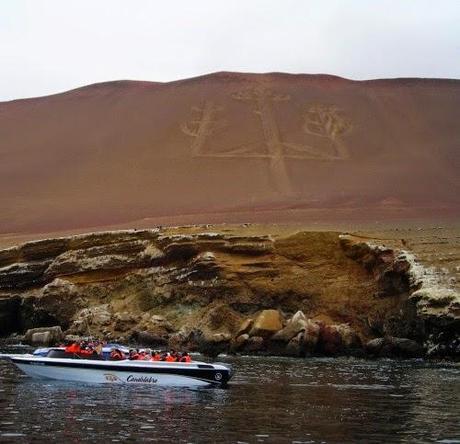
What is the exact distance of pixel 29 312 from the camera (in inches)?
2329

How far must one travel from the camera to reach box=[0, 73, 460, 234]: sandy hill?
3408 inches

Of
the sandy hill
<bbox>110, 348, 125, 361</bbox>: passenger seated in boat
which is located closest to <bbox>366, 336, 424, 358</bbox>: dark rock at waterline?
<bbox>110, 348, 125, 361</bbox>: passenger seated in boat

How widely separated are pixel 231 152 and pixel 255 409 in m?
70.7

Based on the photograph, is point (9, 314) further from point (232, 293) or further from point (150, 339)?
point (232, 293)

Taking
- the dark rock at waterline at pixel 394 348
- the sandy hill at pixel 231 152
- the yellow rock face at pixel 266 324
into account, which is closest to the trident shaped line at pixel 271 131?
the sandy hill at pixel 231 152

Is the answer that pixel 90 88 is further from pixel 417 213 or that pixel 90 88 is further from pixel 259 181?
pixel 417 213

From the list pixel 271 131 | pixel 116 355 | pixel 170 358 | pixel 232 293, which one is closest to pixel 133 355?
pixel 116 355

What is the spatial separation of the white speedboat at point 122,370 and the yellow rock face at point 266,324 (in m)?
12.9

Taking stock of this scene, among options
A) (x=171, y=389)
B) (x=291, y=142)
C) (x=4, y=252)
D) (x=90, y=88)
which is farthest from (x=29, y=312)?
(x=90, y=88)

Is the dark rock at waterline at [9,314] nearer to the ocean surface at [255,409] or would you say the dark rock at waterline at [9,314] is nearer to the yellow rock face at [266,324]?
the yellow rock face at [266,324]

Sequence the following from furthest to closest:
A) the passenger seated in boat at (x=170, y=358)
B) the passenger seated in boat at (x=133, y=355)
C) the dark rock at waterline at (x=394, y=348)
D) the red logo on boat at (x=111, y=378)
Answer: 1. the dark rock at waterline at (x=394, y=348)
2. the passenger seated in boat at (x=133, y=355)
3. the passenger seated in boat at (x=170, y=358)
4. the red logo on boat at (x=111, y=378)

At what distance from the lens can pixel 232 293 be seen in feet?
173

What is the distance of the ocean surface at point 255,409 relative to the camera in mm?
22797

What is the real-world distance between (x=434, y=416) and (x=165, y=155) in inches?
2913
